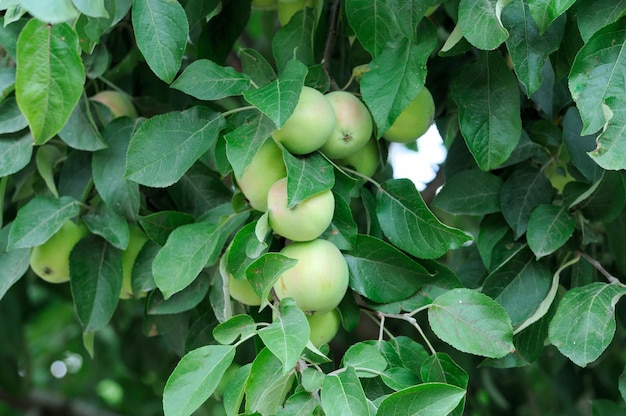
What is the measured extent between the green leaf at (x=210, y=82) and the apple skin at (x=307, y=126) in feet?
0.23

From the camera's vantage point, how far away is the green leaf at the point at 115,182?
102cm

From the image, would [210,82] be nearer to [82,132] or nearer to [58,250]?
[82,132]

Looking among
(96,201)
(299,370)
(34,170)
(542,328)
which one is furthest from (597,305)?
(34,170)

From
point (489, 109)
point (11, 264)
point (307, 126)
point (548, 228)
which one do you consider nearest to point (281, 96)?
point (307, 126)

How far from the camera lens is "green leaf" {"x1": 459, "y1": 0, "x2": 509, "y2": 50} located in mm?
805

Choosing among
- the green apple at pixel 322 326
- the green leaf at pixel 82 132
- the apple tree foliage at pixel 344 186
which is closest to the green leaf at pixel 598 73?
the apple tree foliage at pixel 344 186

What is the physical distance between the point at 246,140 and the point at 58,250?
1.24ft

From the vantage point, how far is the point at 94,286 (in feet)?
3.48

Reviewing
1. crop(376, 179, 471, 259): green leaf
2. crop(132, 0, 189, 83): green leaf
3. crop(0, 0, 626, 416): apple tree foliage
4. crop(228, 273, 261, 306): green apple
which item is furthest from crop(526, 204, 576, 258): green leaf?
crop(132, 0, 189, 83): green leaf

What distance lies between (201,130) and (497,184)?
0.40m

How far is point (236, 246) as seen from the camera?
868 millimetres

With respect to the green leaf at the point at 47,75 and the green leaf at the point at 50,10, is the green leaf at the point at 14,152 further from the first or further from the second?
the green leaf at the point at 50,10

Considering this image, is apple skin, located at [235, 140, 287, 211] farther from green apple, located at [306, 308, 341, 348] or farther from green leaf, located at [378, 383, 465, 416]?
green leaf, located at [378, 383, 465, 416]

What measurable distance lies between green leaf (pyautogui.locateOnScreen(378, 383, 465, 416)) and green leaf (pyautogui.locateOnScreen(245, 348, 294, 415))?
0.32 ft
